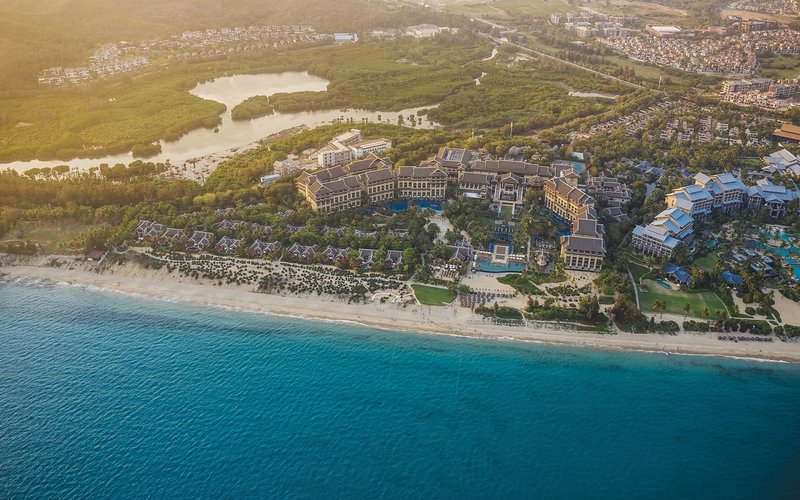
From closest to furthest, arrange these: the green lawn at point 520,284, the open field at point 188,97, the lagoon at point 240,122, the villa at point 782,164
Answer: the green lawn at point 520,284
the villa at point 782,164
the lagoon at point 240,122
the open field at point 188,97

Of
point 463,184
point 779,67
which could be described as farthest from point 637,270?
point 779,67

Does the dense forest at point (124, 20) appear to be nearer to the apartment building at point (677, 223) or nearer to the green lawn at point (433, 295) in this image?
the green lawn at point (433, 295)

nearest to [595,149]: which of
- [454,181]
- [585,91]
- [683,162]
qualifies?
[683,162]

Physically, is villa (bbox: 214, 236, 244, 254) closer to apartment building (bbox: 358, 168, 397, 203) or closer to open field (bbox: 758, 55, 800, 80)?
apartment building (bbox: 358, 168, 397, 203)

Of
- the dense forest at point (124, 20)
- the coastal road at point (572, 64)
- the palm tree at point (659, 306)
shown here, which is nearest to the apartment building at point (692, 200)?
the palm tree at point (659, 306)

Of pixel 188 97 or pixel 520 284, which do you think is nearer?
pixel 520 284

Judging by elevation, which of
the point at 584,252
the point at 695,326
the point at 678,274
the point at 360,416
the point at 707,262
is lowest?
the point at 360,416

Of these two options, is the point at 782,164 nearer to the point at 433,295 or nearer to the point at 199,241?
the point at 433,295
